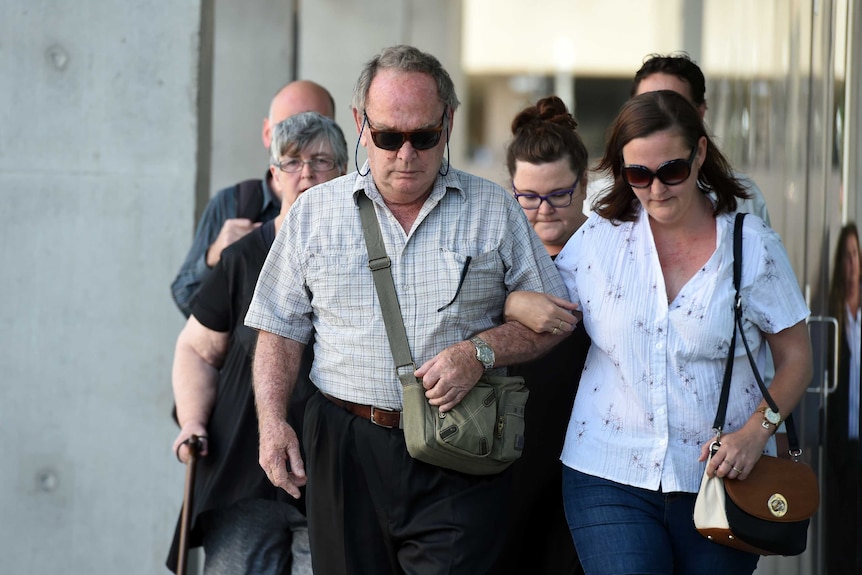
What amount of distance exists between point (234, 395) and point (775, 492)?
1.64 m

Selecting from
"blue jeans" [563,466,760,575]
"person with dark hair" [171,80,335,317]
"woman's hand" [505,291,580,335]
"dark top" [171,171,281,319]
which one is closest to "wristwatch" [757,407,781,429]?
"blue jeans" [563,466,760,575]

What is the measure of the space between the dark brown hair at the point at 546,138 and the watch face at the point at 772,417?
4.00 feet

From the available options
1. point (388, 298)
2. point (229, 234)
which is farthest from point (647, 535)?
point (229, 234)

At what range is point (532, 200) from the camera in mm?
3598

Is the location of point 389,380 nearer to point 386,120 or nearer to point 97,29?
point 386,120

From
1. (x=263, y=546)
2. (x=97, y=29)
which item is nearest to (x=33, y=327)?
(x=97, y=29)

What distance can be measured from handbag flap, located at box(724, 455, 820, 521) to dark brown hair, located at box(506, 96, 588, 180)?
131 cm

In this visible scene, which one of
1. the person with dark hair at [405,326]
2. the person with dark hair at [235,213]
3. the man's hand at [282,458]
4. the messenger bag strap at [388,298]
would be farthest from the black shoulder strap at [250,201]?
the man's hand at [282,458]

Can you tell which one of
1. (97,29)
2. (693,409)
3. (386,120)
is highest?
(97,29)

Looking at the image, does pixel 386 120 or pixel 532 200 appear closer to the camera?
pixel 386 120

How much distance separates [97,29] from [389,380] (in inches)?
98.4

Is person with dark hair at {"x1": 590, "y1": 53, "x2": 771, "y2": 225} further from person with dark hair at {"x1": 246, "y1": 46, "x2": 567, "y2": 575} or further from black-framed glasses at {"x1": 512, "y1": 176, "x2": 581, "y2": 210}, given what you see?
person with dark hair at {"x1": 246, "y1": 46, "x2": 567, "y2": 575}

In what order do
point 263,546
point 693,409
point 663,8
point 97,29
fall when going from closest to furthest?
point 693,409, point 263,546, point 97,29, point 663,8

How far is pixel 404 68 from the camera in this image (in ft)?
9.27
